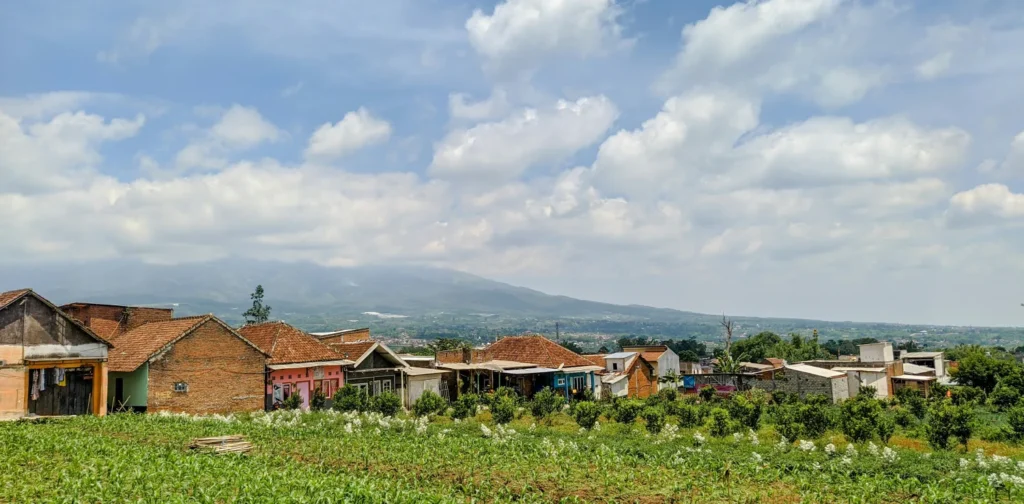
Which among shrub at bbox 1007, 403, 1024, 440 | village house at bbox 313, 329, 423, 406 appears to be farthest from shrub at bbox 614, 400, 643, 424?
shrub at bbox 1007, 403, 1024, 440

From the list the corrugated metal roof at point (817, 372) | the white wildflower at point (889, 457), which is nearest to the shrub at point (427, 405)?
the white wildflower at point (889, 457)

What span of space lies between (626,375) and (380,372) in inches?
706

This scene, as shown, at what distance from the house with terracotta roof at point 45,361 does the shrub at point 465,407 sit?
13063 mm

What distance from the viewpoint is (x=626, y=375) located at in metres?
44.3

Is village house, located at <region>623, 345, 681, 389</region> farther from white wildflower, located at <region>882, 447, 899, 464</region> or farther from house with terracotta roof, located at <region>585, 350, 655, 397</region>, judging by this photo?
white wildflower, located at <region>882, 447, 899, 464</region>

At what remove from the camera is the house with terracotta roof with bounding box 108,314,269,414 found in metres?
26.2

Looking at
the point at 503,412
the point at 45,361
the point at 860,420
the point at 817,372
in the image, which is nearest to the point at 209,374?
the point at 45,361

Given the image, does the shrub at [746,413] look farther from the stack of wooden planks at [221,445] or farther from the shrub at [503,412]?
the stack of wooden planks at [221,445]

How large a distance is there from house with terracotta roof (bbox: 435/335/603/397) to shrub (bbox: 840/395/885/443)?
1761 cm

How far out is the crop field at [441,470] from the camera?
11109 mm

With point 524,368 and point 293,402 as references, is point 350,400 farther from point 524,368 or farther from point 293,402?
point 524,368

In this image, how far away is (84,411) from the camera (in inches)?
988

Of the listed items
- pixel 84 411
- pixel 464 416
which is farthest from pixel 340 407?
pixel 84 411

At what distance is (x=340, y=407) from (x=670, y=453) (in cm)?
1602
